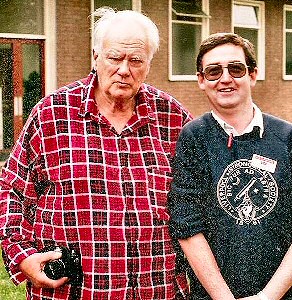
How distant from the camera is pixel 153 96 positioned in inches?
113

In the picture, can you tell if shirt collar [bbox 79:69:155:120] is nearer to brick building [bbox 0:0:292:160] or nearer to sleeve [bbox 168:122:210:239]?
sleeve [bbox 168:122:210:239]

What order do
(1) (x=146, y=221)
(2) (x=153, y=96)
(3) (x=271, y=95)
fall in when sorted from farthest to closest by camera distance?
(3) (x=271, y=95), (2) (x=153, y=96), (1) (x=146, y=221)

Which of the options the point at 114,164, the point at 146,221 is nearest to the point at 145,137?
the point at 114,164

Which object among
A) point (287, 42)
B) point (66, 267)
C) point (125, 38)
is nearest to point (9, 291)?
point (66, 267)

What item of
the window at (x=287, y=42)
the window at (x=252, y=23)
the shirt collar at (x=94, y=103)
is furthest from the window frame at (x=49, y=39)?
the shirt collar at (x=94, y=103)

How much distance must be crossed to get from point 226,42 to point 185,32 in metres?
12.4

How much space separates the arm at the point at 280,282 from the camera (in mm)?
2389

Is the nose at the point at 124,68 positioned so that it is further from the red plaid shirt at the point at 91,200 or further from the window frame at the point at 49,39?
the window frame at the point at 49,39

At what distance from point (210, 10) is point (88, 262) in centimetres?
1308

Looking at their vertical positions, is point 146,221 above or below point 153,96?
below

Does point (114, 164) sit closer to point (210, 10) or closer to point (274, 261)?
point (274, 261)

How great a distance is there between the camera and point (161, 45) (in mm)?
13852

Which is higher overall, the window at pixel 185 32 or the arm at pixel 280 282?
the window at pixel 185 32

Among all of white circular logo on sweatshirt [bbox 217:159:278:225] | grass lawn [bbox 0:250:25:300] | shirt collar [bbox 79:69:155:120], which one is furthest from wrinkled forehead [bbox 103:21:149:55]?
grass lawn [bbox 0:250:25:300]
